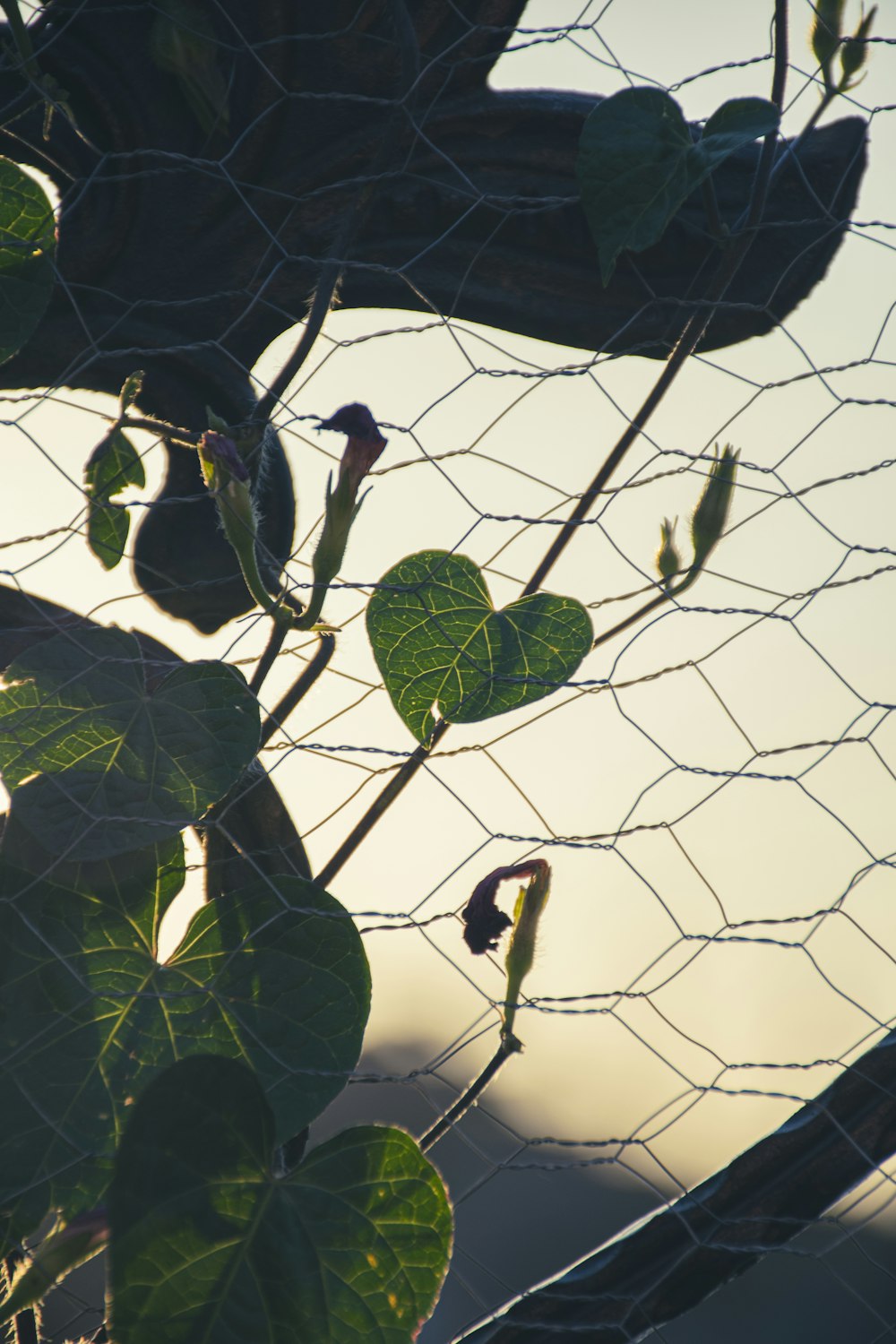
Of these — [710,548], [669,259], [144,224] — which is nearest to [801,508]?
[710,548]

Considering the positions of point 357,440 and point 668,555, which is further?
point 668,555

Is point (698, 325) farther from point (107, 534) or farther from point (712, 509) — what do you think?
point (107, 534)

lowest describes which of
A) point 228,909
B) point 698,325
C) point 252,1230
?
point 252,1230

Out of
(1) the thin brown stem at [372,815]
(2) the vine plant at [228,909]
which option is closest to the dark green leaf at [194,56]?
(2) the vine plant at [228,909]

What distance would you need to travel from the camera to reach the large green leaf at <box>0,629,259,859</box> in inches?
19.1

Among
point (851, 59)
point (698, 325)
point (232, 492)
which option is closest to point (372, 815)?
point (232, 492)

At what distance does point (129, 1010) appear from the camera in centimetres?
49

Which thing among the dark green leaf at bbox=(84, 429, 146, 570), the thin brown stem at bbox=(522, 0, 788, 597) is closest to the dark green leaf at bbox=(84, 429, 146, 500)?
the dark green leaf at bbox=(84, 429, 146, 570)

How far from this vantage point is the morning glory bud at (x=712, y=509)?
1.81 ft

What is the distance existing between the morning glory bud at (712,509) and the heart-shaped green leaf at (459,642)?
90mm

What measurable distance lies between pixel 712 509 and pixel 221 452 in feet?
0.88

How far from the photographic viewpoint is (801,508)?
0.56m

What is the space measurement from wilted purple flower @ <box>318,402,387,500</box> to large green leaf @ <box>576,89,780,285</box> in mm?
138

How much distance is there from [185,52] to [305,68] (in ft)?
0.20
